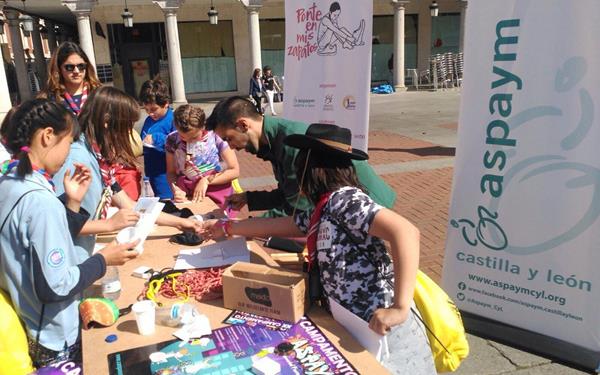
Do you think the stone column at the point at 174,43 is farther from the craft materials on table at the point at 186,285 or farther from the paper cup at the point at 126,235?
the craft materials on table at the point at 186,285

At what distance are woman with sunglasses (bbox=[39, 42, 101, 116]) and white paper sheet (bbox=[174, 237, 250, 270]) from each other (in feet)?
6.14

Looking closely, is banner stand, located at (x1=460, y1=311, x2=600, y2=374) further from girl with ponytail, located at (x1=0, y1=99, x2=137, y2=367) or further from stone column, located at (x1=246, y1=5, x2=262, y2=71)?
stone column, located at (x1=246, y1=5, x2=262, y2=71)

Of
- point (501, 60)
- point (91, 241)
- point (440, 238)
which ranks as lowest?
point (440, 238)

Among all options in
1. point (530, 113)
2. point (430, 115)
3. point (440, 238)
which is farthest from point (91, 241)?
point (430, 115)

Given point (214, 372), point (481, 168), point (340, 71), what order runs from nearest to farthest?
point (214, 372) → point (481, 168) → point (340, 71)

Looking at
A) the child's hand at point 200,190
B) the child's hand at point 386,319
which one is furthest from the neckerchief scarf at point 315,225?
the child's hand at point 200,190

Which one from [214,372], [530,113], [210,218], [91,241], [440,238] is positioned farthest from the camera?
[440,238]

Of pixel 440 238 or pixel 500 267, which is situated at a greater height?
pixel 500 267

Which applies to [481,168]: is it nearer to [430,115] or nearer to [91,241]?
[91,241]

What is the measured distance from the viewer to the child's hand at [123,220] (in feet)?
7.82

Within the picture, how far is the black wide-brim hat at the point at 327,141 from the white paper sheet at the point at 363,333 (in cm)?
60

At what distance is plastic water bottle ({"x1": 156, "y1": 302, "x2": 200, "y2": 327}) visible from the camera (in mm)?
1909

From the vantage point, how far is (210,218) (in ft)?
10.8

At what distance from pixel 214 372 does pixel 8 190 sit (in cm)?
102
